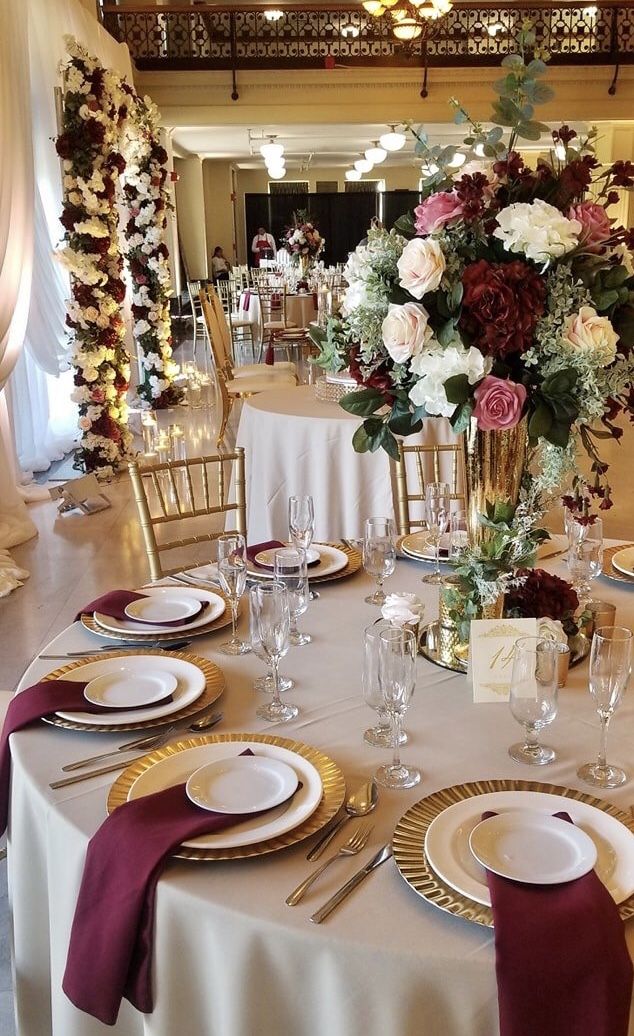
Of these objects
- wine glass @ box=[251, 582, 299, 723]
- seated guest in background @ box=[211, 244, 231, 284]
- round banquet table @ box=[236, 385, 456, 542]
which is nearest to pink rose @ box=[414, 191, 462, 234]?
wine glass @ box=[251, 582, 299, 723]

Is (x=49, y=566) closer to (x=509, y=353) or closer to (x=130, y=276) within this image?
(x=509, y=353)

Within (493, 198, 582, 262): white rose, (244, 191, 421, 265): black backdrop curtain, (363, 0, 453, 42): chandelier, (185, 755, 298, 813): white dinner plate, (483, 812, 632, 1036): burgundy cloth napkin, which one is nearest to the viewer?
(483, 812, 632, 1036): burgundy cloth napkin

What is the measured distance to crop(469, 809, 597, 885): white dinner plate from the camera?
1.17m

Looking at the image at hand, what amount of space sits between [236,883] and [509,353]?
0.95 m

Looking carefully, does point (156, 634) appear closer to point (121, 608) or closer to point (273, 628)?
point (121, 608)

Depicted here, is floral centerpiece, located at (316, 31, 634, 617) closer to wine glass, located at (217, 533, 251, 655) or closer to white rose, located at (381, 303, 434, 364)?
white rose, located at (381, 303, 434, 364)

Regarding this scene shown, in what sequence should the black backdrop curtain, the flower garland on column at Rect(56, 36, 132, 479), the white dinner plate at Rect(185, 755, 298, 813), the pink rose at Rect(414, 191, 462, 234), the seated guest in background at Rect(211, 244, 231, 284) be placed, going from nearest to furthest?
the white dinner plate at Rect(185, 755, 298, 813)
the pink rose at Rect(414, 191, 462, 234)
the flower garland on column at Rect(56, 36, 132, 479)
the seated guest in background at Rect(211, 244, 231, 284)
the black backdrop curtain

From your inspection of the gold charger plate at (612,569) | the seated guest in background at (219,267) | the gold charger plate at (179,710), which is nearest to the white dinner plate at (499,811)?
the gold charger plate at (179,710)

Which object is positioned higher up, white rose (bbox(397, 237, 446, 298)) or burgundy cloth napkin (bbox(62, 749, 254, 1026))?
white rose (bbox(397, 237, 446, 298))

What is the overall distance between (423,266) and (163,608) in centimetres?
101

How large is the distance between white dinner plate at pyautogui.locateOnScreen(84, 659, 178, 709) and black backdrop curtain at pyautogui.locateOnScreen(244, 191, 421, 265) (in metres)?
23.1

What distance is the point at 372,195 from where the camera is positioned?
24.3 metres

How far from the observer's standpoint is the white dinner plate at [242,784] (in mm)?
1348

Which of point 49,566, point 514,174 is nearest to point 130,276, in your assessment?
point 49,566
